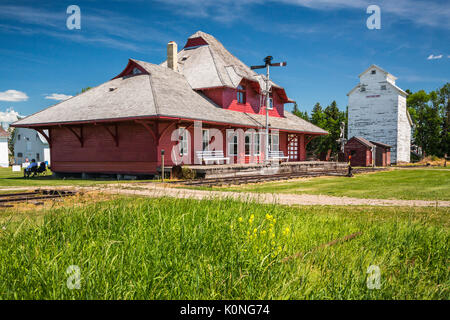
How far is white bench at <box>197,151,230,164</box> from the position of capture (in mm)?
22438

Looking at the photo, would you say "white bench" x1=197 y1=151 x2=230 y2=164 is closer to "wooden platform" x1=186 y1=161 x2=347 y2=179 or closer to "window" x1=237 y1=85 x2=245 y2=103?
"wooden platform" x1=186 y1=161 x2=347 y2=179

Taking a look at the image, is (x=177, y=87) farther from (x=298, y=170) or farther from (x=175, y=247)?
(x=175, y=247)

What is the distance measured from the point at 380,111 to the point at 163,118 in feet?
115

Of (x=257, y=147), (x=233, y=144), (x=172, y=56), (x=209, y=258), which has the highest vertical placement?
(x=172, y=56)

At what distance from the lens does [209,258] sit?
12.4 feet

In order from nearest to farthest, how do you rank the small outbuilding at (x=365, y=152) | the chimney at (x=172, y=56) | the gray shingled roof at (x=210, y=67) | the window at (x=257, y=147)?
the gray shingled roof at (x=210, y=67) < the chimney at (x=172, y=56) < the window at (x=257, y=147) < the small outbuilding at (x=365, y=152)

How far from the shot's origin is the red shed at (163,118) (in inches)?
786

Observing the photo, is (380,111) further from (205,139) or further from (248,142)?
(205,139)

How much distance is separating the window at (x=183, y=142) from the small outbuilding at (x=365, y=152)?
912 inches

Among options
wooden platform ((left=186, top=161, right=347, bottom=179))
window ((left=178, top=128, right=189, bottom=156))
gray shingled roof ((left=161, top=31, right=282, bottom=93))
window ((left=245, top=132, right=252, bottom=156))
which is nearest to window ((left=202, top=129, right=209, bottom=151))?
window ((left=178, top=128, right=189, bottom=156))

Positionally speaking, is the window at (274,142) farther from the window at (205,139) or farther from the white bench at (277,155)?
the window at (205,139)

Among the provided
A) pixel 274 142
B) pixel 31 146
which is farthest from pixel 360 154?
pixel 31 146

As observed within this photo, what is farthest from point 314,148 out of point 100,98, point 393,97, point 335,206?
point 335,206

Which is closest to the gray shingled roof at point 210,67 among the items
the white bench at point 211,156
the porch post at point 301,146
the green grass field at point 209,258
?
the white bench at point 211,156
